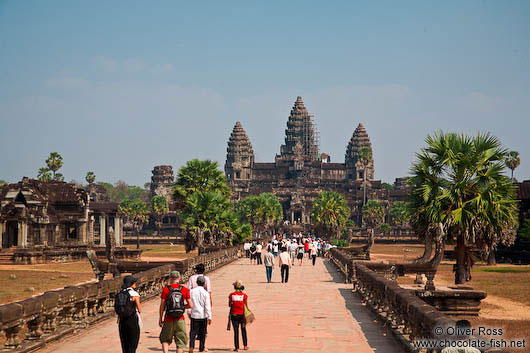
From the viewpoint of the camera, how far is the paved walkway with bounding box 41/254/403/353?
15.2 meters

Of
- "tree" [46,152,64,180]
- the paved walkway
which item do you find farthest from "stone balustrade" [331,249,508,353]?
"tree" [46,152,64,180]

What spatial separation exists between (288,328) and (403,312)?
3062mm

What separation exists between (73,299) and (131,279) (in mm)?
4895

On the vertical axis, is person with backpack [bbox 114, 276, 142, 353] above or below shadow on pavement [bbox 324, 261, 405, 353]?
above

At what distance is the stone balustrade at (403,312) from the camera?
1243 cm

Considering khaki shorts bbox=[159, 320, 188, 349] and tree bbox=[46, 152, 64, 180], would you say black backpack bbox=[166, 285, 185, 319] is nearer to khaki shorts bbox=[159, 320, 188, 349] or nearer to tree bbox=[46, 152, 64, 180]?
khaki shorts bbox=[159, 320, 188, 349]

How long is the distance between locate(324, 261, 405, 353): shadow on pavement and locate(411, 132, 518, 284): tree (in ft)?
18.0

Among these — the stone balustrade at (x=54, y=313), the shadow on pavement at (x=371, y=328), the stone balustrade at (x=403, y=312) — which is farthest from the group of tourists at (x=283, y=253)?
the stone balustrade at (x=54, y=313)

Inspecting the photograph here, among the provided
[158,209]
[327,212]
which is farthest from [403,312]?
[158,209]

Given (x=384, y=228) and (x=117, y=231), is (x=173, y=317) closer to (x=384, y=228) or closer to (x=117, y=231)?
(x=117, y=231)

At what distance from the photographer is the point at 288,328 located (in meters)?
17.8

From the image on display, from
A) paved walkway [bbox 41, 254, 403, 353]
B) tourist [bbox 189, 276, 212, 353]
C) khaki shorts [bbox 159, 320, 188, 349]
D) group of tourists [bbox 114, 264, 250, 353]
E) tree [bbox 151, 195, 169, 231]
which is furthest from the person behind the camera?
→ tree [bbox 151, 195, 169, 231]

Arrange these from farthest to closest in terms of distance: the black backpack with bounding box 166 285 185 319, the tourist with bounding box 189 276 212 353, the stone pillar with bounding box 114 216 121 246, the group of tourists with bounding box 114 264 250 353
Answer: the stone pillar with bounding box 114 216 121 246 < the tourist with bounding box 189 276 212 353 < the black backpack with bounding box 166 285 185 319 < the group of tourists with bounding box 114 264 250 353

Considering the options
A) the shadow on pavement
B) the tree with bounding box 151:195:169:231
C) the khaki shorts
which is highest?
the tree with bounding box 151:195:169:231
